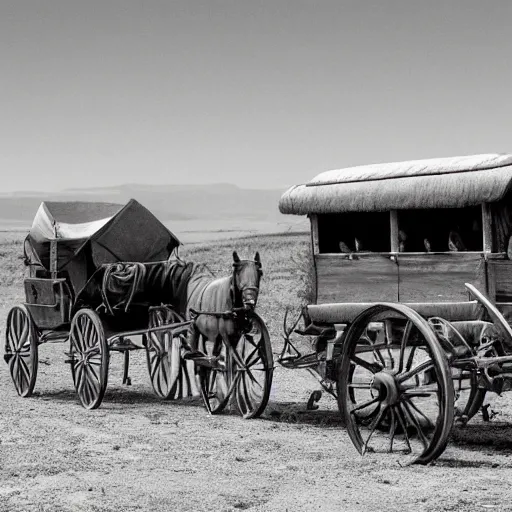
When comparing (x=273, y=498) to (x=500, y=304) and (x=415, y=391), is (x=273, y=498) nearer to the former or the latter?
(x=415, y=391)

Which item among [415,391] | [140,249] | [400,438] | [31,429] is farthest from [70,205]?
[415,391]

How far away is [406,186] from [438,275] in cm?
85

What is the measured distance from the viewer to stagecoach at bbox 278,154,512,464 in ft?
26.1

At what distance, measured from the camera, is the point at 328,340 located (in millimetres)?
10086

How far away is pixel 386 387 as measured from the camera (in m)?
8.02

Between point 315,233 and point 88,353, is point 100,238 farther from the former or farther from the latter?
point 315,233

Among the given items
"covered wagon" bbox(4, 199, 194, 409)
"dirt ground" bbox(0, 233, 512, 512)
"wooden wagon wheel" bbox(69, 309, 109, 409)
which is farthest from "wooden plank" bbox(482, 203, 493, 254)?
"wooden wagon wheel" bbox(69, 309, 109, 409)

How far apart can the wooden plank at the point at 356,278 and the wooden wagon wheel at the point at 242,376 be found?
1178mm

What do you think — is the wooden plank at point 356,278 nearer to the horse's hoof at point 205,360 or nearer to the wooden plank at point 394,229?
the wooden plank at point 394,229

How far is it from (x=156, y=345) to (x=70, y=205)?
8.84 feet

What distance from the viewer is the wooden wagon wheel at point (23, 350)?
13164 millimetres

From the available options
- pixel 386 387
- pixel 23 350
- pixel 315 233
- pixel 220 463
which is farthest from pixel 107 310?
pixel 386 387

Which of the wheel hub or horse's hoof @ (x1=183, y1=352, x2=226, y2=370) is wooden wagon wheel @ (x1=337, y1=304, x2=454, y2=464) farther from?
horse's hoof @ (x1=183, y1=352, x2=226, y2=370)

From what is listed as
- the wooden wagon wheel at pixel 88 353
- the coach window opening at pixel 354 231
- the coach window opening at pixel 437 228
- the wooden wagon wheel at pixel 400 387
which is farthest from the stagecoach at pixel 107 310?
the wooden wagon wheel at pixel 400 387
